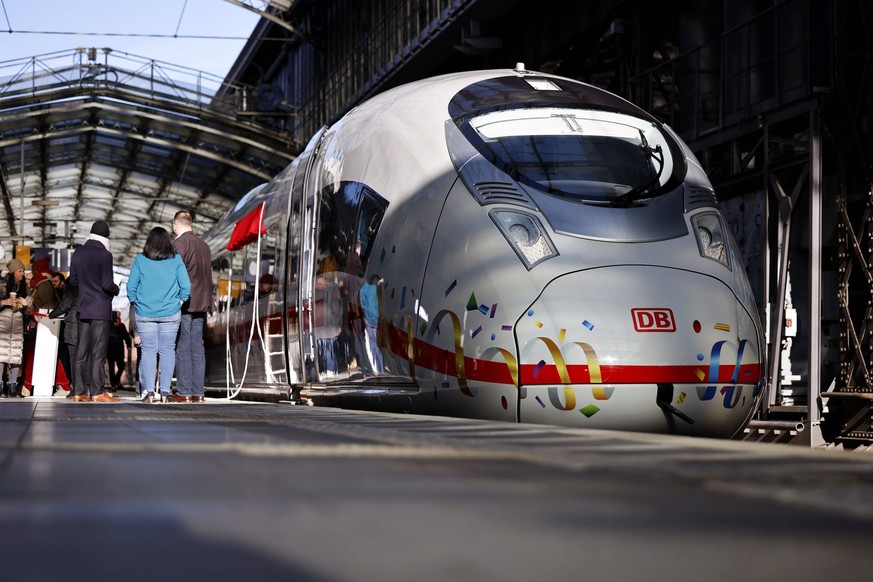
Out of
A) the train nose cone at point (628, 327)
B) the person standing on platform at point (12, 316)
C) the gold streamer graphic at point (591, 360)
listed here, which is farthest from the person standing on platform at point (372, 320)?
the person standing on platform at point (12, 316)

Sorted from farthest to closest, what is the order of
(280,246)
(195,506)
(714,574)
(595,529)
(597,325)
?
1. (280,246)
2. (597,325)
3. (195,506)
4. (595,529)
5. (714,574)

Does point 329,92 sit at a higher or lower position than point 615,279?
higher

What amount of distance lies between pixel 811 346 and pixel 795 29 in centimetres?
382

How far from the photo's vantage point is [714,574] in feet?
3.82

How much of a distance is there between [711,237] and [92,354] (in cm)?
569

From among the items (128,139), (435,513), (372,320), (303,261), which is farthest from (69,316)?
(128,139)

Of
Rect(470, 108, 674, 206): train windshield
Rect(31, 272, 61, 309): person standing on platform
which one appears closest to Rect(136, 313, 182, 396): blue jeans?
Rect(470, 108, 674, 206): train windshield

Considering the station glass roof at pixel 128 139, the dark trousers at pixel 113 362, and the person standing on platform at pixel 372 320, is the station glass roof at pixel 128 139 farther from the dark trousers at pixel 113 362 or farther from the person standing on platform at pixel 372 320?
the person standing on platform at pixel 372 320

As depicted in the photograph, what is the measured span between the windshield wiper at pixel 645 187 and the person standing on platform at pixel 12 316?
8.94 meters

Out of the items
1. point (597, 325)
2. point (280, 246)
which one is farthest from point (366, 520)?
point (280, 246)

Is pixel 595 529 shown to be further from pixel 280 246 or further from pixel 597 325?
pixel 280 246

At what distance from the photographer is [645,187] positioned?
7.10 meters

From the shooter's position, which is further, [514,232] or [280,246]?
[280,246]

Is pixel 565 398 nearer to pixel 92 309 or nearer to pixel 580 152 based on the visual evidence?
pixel 580 152
